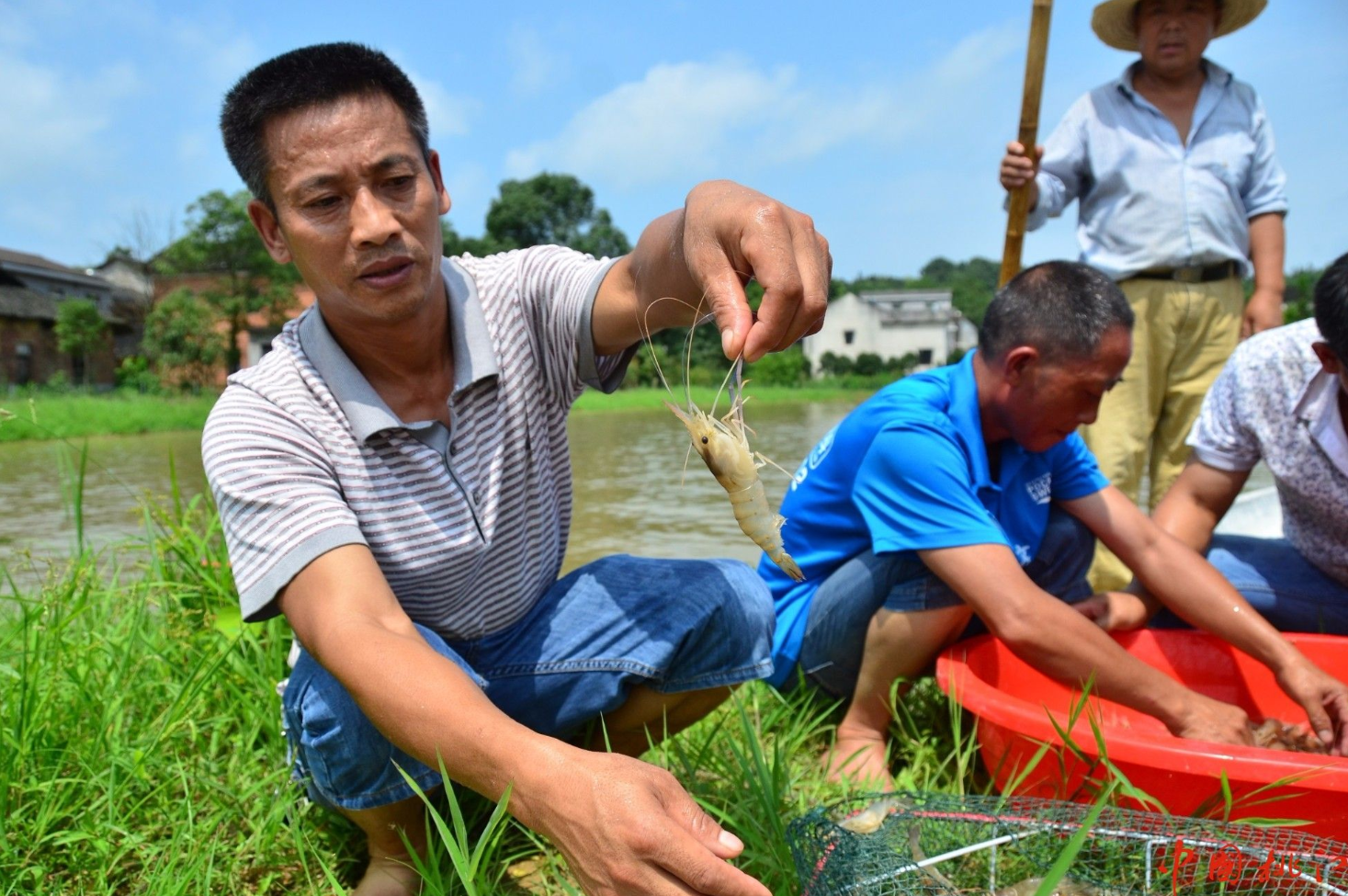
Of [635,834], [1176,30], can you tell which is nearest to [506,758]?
[635,834]

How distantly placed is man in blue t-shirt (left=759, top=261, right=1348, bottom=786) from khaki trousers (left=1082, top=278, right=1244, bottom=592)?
1.28 m

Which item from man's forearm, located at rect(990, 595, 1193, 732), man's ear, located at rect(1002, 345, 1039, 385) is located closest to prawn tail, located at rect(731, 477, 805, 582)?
man's forearm, located at rect(990, 595, 1193, 732)

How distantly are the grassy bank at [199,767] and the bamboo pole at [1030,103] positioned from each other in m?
2.21

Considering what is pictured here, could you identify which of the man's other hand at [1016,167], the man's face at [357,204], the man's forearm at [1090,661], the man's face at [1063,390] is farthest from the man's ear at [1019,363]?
the man's face at [357,204]

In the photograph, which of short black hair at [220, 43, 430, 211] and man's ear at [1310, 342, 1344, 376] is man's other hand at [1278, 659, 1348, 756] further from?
short black hair at [220, 43, 430, 211]

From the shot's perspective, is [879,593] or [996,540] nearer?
[996,540]

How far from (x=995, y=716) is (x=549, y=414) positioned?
1.37 m

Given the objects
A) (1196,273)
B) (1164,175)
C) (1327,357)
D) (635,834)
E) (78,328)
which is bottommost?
(635,834)

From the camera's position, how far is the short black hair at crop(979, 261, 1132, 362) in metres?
2.71

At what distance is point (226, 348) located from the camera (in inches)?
1164

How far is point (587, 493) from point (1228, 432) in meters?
6.49

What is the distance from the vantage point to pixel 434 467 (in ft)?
7.06

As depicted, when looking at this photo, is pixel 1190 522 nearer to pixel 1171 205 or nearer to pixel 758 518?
pixel 1171 205

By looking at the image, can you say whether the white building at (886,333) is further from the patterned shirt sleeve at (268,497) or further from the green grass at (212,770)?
the patterned shirt sleeve at (268,497)
